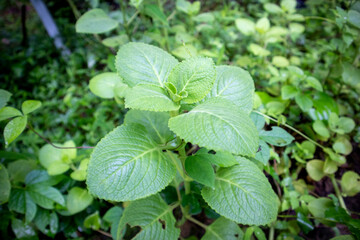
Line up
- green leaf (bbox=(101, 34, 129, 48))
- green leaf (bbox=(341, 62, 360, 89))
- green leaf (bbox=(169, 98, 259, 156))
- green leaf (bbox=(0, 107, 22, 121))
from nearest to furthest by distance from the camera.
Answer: green leaf (bbox=(169, 98, 259, 156)) < green leaf (bbox=(0, 107, 22, 121)) < green leaf (bbox=(341, 62, 360, 89)) < green leaf (bbox=(101, 34, 129, 48))

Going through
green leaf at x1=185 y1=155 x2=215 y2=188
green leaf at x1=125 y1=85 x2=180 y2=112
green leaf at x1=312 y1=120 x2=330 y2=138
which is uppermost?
green leaf at x1=125 y1=85 x2=180 y2=112

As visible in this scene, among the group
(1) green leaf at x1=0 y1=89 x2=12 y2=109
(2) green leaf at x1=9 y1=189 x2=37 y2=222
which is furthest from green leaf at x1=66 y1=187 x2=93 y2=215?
(1) green leaf at x1=0 y1=89 x2=12 y2=109

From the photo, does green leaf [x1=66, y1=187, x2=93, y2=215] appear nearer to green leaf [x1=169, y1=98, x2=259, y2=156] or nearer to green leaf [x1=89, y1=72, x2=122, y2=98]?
green leaf [x1=89, y1=72, x2=122, y2=98]

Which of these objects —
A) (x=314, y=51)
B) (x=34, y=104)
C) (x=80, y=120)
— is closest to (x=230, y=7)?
(x=314, y=51)

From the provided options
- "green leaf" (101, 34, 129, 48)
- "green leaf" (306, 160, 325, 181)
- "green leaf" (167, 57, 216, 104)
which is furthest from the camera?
"green leaf" (101, 34, 129, 48)

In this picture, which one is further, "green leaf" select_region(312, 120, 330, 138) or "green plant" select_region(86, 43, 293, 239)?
"green leaf" select_region(312, 120, 330, 138)

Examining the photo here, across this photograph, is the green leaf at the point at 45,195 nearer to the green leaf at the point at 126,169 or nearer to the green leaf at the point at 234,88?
the green leaf at the point at 126,169
